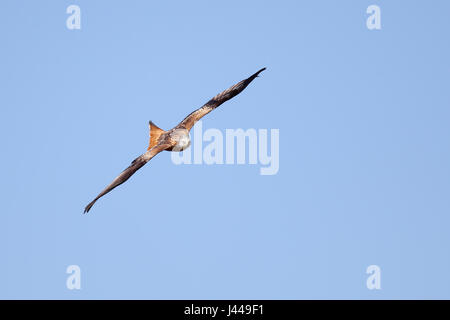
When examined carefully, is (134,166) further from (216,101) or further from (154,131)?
(216,101)

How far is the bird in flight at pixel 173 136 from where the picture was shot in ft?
98.8

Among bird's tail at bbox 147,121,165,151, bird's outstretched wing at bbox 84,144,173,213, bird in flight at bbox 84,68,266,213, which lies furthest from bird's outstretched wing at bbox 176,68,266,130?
bird's outstretched wing at bbox 84,144,173,213

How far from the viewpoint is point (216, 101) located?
35188 mm

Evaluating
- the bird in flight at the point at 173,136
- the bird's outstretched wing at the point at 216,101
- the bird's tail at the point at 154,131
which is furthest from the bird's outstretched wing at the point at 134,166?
the bird's outstretched wing at the point at 216,101

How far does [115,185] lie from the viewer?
29.7m

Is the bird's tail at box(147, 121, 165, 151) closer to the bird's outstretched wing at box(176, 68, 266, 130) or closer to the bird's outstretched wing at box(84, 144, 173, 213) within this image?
the bird's outstretched wing at box(84, 144, 173, 213)

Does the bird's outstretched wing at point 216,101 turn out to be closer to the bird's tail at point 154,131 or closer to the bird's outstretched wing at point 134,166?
the bird's tail at point 154,131

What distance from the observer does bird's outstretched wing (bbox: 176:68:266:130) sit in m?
34.1

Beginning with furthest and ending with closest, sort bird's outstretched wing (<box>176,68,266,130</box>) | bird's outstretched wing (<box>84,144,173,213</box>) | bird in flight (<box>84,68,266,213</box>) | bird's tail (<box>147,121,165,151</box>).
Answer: bird's outstretched wing (<box>176,68,266,130</box>), bird's tail (<box>147,121,165,151</box>), bird in flight (<box>84,68,266,213</box>), bird's outstretched wing (<box>84,144,173,213</box>)

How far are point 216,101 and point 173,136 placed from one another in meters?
3.65

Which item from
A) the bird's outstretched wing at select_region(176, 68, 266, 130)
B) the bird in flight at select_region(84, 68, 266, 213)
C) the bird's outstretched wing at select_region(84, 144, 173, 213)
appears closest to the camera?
the bird's outstretched wing at select_region(84, 144, 173, 213)

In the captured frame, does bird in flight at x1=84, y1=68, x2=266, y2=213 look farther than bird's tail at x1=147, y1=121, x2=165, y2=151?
No
